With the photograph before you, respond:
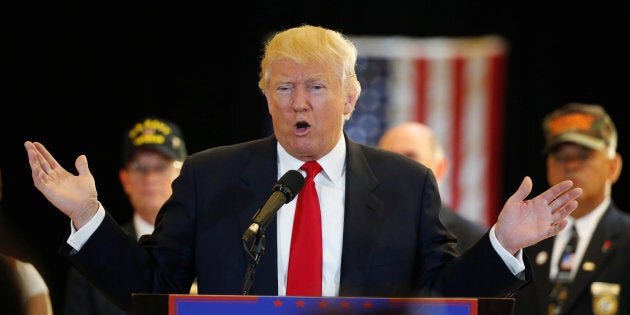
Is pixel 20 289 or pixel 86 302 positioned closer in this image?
pixel 20 289

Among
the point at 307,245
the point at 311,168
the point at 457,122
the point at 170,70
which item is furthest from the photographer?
the point at 457,122

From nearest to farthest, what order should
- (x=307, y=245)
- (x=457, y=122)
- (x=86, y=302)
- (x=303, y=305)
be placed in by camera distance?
(x=303, y=305) < (x=307, y=245) < (x=86, y=302) < (x=457, y=122)

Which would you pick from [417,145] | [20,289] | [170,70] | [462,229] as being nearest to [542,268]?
[462,229]

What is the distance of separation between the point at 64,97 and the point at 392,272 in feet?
11.0

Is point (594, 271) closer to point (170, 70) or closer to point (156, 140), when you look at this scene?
point (156, 140)

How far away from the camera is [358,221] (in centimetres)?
259

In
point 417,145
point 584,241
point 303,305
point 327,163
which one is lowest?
point 584,241

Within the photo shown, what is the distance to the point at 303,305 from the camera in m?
1.96

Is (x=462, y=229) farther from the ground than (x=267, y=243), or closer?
closer

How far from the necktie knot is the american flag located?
3.31 m

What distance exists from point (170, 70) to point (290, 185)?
331cm

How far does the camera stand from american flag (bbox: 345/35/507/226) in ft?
19.6

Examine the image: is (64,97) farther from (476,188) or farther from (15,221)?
(476,188)

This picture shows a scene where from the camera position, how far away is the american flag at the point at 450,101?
5.96 metres
